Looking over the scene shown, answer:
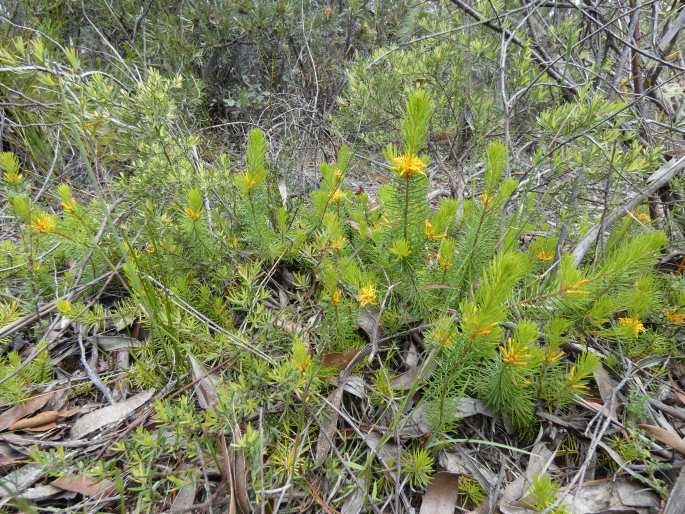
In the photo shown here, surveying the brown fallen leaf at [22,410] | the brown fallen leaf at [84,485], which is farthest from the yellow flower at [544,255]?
the brown fallen leaf at [22,410]

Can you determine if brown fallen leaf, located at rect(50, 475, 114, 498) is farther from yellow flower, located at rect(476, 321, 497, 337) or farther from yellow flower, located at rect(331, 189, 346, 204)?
yellow flower, located at rect(331, 189, 346, 204)

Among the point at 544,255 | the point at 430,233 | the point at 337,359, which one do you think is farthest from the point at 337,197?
the point at 544,255

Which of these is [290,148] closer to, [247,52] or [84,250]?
[84,250]

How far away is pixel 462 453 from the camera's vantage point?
4.03 ft

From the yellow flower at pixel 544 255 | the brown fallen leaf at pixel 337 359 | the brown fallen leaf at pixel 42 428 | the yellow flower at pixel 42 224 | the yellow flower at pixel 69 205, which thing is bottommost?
the brown fallen leaf at pixel 42 428

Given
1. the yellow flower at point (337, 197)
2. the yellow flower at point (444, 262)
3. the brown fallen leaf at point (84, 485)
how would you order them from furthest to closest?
the yellow flower at point (337, 197) < the yellow flower at point (444, 262) < the brown fallen leaf at point (84, 485)

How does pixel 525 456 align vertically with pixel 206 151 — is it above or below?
below

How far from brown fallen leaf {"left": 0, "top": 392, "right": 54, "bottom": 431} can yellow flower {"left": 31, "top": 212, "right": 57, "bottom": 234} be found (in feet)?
1.85

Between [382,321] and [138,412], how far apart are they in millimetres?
877

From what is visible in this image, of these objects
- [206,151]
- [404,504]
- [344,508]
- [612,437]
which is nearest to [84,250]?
[344,508]

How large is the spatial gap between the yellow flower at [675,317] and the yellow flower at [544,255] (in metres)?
0.43

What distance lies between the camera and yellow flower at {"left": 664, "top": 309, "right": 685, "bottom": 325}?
1.42 meters

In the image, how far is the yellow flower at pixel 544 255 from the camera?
5.11 feet

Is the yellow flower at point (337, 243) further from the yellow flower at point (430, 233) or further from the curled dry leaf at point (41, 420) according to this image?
the curled dry leaf at point (41, 420)
